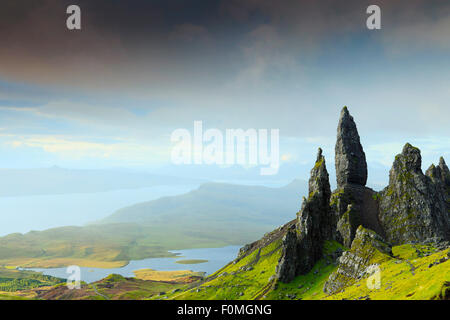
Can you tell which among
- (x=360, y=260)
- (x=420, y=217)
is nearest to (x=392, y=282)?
(x=360, y=260)

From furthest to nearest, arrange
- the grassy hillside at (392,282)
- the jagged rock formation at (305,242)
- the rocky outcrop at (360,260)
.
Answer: the jagged rock formation at (305,242) → the rocky outcrop at (360,260) → the grassy hillside at (392,282)

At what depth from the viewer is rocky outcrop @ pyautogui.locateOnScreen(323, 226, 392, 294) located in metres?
127

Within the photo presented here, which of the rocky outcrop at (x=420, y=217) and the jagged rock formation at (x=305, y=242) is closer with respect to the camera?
the jagged rock formation at (x=305, y=242)

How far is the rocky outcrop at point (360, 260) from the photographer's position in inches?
5017

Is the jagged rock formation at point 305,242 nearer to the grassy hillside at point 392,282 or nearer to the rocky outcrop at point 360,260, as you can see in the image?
the grassy hillside at point 392,282

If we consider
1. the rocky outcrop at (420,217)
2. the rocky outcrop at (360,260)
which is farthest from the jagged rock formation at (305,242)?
the rocky outcrop at (420,217)

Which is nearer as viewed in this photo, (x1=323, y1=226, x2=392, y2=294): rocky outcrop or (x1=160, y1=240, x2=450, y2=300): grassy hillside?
(x1=160, y1=240, x2=450, y2=300): grassy hillside

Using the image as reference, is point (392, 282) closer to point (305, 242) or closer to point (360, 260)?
point (360, 260)

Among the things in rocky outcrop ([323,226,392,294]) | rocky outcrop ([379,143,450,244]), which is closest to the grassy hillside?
rocky outcrop ([323,226,392,294])

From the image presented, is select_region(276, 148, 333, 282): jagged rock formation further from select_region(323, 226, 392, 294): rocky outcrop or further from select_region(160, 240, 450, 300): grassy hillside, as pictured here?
select_region(323, 226, 392, 294): rocky outcrop
